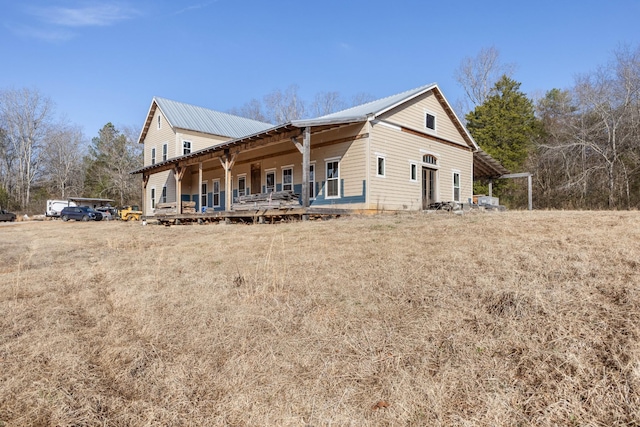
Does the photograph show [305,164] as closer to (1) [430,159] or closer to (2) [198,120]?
(1) [430,159]

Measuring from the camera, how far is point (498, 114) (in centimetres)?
3191

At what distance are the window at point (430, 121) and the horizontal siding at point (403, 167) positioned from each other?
0.70m

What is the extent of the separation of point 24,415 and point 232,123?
1128 inches

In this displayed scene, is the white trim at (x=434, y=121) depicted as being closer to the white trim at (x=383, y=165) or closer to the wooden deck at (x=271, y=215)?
the white trim at (x=383, y=165)

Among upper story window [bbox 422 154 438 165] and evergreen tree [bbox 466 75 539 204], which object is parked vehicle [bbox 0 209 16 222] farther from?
evergreen tree [bbox 466 75 539 204]

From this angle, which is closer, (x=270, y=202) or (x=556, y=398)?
(x=556, y=398)

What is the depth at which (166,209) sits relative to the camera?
21547mm

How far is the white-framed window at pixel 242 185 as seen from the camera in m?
21.9

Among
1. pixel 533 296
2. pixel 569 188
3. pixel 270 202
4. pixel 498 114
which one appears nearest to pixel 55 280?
pixel 533 296

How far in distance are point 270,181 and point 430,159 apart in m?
8.29

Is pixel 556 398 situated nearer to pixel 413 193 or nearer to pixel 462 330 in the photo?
pixel 462 330

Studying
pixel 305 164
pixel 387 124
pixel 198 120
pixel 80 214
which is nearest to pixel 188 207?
pixel 198 120

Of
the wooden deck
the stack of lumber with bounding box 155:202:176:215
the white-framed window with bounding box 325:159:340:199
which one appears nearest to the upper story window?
the white-framed window with bounding box 325:159:340:199

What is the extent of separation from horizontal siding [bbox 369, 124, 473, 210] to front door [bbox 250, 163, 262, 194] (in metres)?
7.75
